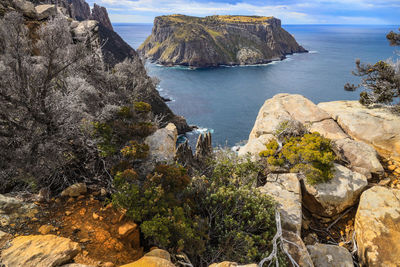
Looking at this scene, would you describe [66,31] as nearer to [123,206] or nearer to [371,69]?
[123,206]

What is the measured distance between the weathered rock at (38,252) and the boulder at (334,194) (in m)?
9.78

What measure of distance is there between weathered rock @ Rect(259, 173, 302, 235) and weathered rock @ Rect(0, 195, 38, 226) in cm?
856

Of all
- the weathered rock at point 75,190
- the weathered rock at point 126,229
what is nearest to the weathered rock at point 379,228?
the weathered rock at point 126,229

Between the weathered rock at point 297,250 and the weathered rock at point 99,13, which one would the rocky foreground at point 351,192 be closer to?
the weathered rock at point 297,250

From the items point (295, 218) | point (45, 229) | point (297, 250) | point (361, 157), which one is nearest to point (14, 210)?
point (45, 229)

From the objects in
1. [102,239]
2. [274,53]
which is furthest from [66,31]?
[274,53]

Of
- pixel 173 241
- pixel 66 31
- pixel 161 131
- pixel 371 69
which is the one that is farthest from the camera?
pixel 371 69

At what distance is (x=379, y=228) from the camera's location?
335 inches

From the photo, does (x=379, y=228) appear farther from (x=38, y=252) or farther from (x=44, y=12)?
(x=44, y=12)

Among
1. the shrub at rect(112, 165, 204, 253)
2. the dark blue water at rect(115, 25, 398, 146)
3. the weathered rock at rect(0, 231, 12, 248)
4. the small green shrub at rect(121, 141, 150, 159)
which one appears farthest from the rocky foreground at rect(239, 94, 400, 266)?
the dark blue water at rect(115, 25, 398, 146)

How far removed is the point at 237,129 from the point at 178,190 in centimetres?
4806

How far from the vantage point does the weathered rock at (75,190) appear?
7.65 meters

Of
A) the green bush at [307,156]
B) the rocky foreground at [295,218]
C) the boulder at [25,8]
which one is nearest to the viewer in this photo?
the rocky foreground at [295,218]

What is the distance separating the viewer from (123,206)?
6.84m
